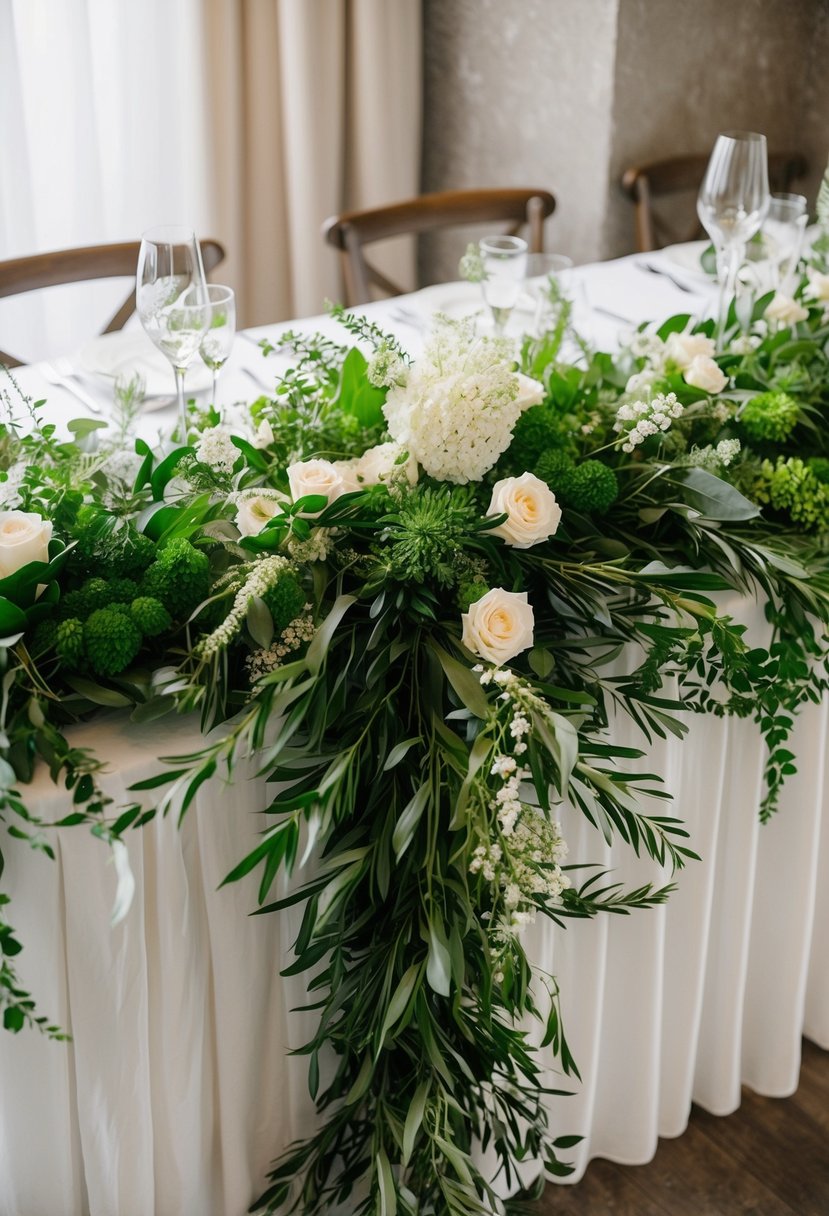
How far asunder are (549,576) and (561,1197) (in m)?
0.93

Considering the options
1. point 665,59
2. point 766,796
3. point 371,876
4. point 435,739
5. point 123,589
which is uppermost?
point 665,59

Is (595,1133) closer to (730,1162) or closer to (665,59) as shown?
(730,1162)

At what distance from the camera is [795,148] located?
346cm

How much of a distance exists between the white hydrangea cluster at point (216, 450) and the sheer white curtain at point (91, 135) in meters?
2.08

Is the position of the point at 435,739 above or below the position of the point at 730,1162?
above

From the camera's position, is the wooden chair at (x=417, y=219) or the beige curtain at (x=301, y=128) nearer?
the wooden chair at (x=417, y=219)

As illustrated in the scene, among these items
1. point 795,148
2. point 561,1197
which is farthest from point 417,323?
point 795,148

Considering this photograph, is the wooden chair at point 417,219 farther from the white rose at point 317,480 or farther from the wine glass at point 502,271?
the white rose at point 317,480

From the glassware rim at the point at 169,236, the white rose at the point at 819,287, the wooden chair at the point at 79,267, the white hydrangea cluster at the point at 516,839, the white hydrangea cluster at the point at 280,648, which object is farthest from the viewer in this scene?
the wooden chair at the point at 79,267

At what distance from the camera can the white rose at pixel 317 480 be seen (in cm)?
109

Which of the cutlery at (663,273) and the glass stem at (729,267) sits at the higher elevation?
the glass stem at (729,267)

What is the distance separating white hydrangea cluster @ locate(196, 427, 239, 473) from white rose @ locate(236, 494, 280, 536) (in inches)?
2.0

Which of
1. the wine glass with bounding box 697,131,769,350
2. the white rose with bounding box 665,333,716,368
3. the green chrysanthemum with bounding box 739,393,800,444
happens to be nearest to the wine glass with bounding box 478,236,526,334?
the wine glass with bounding box 697,131,769,350

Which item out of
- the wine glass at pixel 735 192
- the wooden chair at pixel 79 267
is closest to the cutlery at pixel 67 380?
the wooden chair at pixel 79 267
